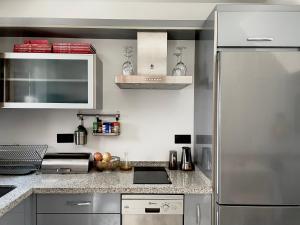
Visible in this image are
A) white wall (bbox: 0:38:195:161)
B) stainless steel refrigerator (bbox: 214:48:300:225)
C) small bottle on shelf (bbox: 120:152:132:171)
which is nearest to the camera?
stainless steel refrigerator (bbox: 214:48:300:225)

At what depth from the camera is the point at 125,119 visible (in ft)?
7.72

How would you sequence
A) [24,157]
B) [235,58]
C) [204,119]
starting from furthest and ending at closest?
[24,157], [204,119], [235,58]

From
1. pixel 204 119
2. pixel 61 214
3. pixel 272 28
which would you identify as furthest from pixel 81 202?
pixel 272 28

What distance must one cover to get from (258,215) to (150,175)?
0.80 meters

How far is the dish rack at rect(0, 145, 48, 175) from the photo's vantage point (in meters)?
2.25

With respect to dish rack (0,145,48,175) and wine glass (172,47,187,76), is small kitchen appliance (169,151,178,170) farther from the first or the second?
dish rack (0,145,48,175)

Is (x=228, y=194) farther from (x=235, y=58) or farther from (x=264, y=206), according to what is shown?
(x=235, y=58)

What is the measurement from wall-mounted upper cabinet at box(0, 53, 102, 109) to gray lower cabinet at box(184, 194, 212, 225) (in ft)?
3.25

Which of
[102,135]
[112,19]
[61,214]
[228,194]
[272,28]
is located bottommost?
[61,214]

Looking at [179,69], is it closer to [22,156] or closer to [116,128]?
[116,128]

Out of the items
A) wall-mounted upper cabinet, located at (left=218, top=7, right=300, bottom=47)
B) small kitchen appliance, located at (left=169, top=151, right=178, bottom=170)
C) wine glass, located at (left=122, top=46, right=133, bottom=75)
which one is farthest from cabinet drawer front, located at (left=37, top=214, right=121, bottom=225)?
wall-mounted upper cabinet, located at (left=218, top=7, right=300, bottom=47)

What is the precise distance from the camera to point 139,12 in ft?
6.55

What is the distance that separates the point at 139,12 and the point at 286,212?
5.65ft

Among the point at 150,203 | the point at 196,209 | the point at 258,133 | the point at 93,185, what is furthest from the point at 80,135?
the point at 258,133
